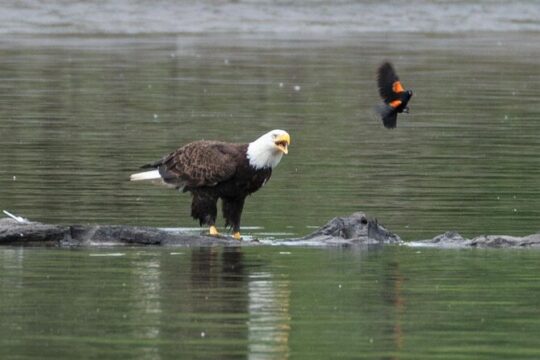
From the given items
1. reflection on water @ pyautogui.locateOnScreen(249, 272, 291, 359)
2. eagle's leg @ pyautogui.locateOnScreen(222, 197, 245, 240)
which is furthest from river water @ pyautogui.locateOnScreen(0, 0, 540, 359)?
eagle's leg @ pyautogui.locateOnScreen(222, 197, 245, 240)

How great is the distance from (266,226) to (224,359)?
6906mm

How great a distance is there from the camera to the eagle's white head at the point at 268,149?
1570 cm

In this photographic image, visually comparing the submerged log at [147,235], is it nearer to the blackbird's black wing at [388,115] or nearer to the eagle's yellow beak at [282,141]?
the eagle's yellow beak at [282,141]

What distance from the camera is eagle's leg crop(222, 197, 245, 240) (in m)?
16.3

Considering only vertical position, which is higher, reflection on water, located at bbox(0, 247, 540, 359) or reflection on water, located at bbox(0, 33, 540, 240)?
Result: reflection on water, located at bbox(0, 33, 540, 240)

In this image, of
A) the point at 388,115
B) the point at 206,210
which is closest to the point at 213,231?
the point at 206,210

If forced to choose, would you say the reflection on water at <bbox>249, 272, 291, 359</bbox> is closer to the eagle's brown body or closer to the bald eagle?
the bald eagle

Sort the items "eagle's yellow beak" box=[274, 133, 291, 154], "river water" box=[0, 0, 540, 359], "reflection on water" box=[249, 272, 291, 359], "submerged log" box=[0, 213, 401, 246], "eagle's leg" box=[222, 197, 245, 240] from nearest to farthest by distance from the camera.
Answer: "reflection on water" box=[249, 272, 291, 359] < "river water" box=[0, 0, 540, 359] < "submerged log" box=[0, 213, 401, 246] < "eagle's yellow beak" box=[274, 133, 291, 154] < "eagle's leg" box=[222, 197, 245, 240]

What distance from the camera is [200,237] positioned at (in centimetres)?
1578

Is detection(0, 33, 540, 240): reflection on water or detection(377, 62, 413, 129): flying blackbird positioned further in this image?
detection(0, 33, 540, 240): reflection on water

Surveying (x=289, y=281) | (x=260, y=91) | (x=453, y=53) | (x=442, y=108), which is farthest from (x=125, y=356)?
(x=453, y=53)

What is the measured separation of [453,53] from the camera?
46.0 meters

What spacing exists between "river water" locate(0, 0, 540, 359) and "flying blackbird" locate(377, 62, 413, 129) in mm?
1052

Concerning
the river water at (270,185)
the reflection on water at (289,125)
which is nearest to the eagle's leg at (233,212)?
the reflection on water at (289,125)
